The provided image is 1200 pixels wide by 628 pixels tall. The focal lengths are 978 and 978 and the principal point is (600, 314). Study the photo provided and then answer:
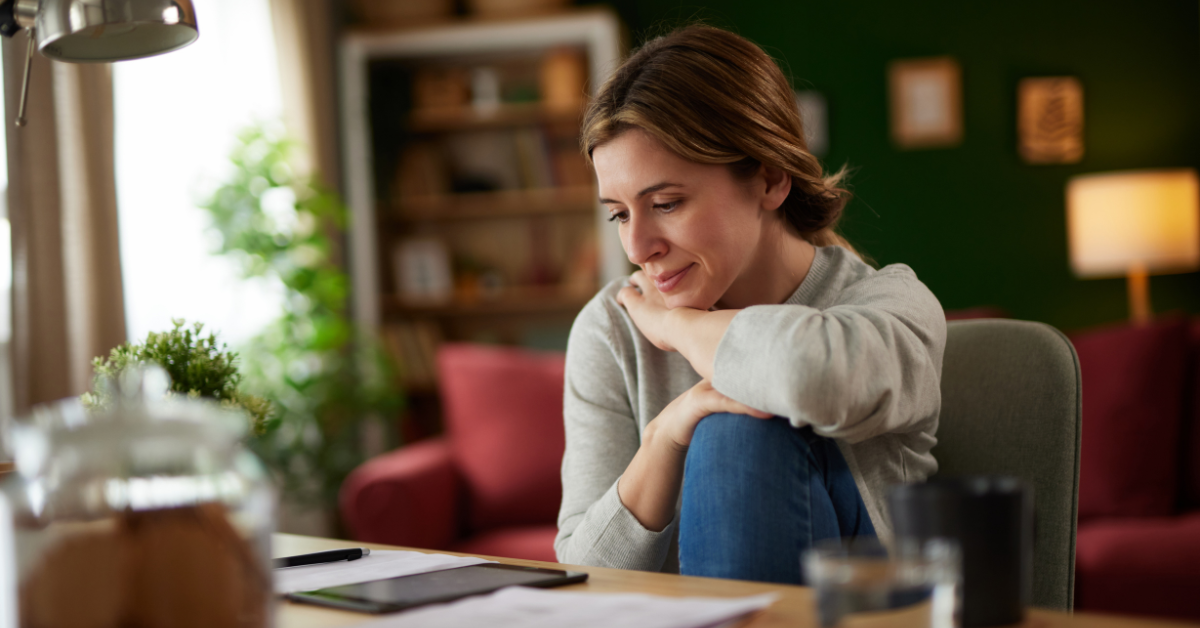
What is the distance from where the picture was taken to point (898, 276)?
3.85ft

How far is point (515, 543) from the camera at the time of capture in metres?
2.54

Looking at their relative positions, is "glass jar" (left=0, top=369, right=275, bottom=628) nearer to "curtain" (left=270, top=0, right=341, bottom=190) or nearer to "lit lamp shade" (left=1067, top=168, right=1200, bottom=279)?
"curtain" (left=270, top=0, right=341, bottom=190)

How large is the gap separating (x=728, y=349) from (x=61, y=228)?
Result: 192cm

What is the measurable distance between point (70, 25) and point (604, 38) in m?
2.88

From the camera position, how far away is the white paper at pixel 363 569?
0.82 meters

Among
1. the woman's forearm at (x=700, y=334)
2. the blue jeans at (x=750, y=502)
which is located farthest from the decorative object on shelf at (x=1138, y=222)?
the blue jeans at (x=750, y=502)

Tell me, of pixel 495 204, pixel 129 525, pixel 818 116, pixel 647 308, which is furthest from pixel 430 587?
pixel 818 116

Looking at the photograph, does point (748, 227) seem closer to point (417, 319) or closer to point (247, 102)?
point (247, 102)

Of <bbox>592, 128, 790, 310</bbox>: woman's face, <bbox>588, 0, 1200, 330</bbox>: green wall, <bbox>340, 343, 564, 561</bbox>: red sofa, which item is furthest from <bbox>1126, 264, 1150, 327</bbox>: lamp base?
<bbox>592, 128, 790, 310</bbox>: woman's face

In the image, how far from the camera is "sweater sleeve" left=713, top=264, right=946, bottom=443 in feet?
2.85

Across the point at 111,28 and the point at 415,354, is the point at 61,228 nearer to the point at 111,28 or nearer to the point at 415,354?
the point at 111,28

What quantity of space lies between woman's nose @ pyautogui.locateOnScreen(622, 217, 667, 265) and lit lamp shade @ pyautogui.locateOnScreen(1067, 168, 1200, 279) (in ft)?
9.02

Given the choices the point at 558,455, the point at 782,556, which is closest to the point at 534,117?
the point at 558,455

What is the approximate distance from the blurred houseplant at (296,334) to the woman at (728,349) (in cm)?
187
